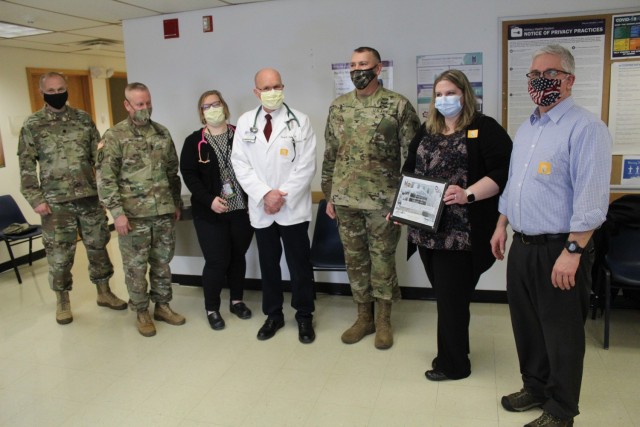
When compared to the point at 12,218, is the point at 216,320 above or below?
below

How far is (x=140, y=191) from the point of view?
10.6ft

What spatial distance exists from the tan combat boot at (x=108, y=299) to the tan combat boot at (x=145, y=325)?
0.53 metres

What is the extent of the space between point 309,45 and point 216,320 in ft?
6.85

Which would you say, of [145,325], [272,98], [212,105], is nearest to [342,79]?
[272,98]

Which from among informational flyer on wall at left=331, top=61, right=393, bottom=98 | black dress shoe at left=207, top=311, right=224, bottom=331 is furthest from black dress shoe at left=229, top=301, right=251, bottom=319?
informational flyer on wall at left=331, top=61, right=393, bottom=98

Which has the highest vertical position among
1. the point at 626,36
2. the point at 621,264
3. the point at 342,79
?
the point at 626,36

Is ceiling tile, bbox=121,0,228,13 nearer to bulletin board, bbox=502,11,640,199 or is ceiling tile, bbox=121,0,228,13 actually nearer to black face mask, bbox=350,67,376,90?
black face mask, bbox=350,67,376,90

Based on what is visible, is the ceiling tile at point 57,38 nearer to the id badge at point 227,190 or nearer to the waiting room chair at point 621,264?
the id badge at point 227,190

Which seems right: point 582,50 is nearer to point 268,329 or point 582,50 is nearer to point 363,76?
point 363,76

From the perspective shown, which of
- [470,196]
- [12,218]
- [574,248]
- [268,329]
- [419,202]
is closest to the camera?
[574,248]

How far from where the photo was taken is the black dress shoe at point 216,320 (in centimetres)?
344

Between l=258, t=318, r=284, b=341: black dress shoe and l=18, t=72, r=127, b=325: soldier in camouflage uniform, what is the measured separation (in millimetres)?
1455

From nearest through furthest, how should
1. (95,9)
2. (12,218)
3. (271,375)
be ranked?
(271,375) < (95,9) < (12,218)

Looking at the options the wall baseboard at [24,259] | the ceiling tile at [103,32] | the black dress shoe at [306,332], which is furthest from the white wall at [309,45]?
the wall baseboard at [24,259]
